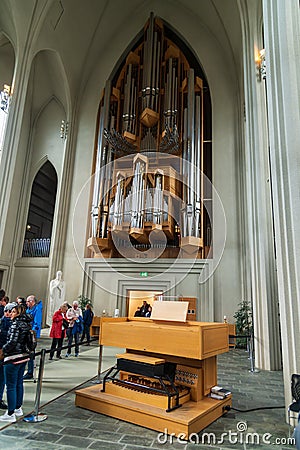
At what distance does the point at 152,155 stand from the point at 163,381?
866 centimetres

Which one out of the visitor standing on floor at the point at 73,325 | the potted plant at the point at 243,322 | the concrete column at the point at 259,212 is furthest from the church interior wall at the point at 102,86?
the visitor standing on floor at the point at 73,325

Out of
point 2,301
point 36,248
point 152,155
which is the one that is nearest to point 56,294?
point 36,248

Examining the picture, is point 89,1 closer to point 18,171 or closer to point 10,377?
point 18,171

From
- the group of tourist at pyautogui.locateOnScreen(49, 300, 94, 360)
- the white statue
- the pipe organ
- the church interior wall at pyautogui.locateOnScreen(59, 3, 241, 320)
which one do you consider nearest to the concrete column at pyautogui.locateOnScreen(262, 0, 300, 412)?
the group of tourist at pyautogui.locateOnScreen(49, 300, 94, 360)

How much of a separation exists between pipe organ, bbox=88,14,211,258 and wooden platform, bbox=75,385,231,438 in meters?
6.15

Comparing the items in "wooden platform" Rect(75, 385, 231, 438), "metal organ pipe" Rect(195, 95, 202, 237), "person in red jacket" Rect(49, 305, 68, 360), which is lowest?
"wooden platform" Rect(75, 385, 231, 438)

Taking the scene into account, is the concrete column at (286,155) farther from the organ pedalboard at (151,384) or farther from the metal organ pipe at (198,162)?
the metal organ pipe at (198,162)

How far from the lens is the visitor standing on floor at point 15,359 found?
3.19 m

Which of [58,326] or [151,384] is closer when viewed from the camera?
[151,384]

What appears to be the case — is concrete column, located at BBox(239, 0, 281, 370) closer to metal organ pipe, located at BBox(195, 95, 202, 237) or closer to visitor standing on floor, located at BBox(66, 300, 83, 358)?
metal organ pipe, located at BBox(195, 95, 202, 237)

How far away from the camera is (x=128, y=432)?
3006mm

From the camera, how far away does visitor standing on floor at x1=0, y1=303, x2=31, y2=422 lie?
10.5 feet

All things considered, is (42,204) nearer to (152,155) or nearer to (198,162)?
(152,155)

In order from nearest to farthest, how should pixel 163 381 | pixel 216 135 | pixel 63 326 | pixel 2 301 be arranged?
pixel 163 381 < pixel 2 301 < pixel 63 326 < pixel 216 135
